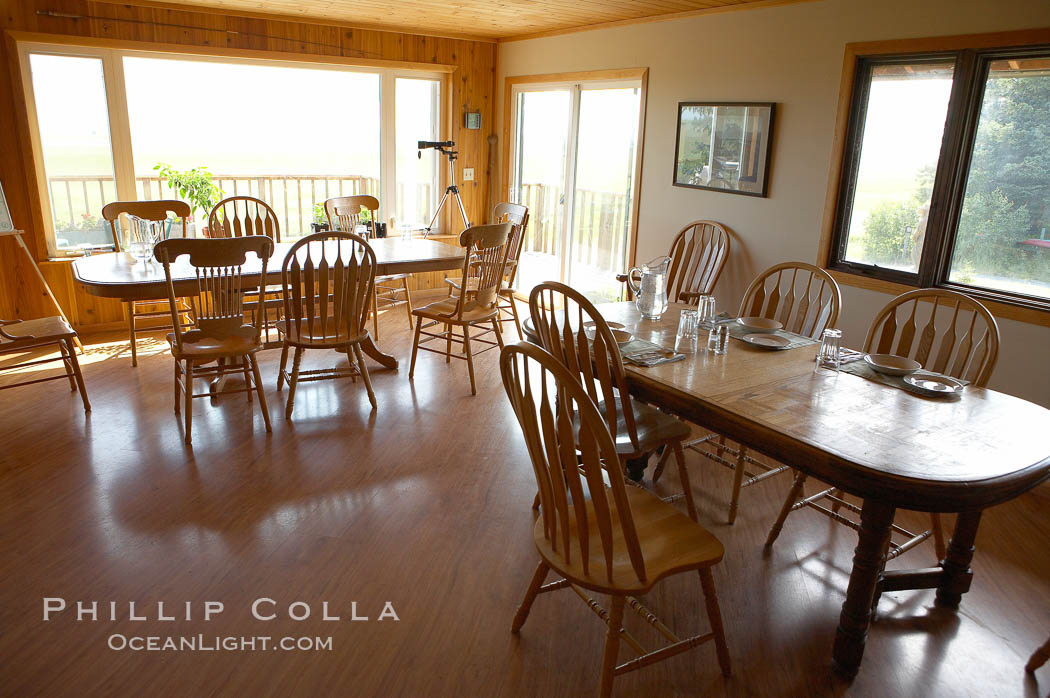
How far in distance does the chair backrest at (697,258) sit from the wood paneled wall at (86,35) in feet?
9.96

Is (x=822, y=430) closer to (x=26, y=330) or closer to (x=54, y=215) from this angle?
(x=26, y=330)

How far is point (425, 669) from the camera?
2027 millimetres

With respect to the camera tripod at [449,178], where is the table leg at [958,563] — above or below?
below

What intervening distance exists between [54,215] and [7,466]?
8.55ft

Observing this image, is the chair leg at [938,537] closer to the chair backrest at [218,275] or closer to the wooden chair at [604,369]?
the wooden chair at [604,369]

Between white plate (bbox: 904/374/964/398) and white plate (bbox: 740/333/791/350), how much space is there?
1.47ft

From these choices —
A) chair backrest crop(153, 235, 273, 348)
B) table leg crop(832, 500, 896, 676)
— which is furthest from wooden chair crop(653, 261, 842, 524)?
chair backrest crop(153, 235, 273, 348)

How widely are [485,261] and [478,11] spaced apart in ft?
6.33

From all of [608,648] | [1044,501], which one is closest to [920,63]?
[1044,501]

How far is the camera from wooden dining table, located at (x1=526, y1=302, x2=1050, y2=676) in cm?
172

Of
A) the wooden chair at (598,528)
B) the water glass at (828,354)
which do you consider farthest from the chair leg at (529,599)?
the water glass at (828,354)

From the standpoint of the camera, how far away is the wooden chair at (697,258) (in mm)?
4340

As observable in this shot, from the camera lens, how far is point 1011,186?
312 cm

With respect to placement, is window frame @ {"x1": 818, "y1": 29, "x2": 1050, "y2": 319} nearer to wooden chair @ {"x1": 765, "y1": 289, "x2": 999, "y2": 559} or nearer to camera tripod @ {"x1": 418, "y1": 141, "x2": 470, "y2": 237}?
wooden chair @ {"x1": 765, "y1": 289, "x2": 999, "y2": 559}
